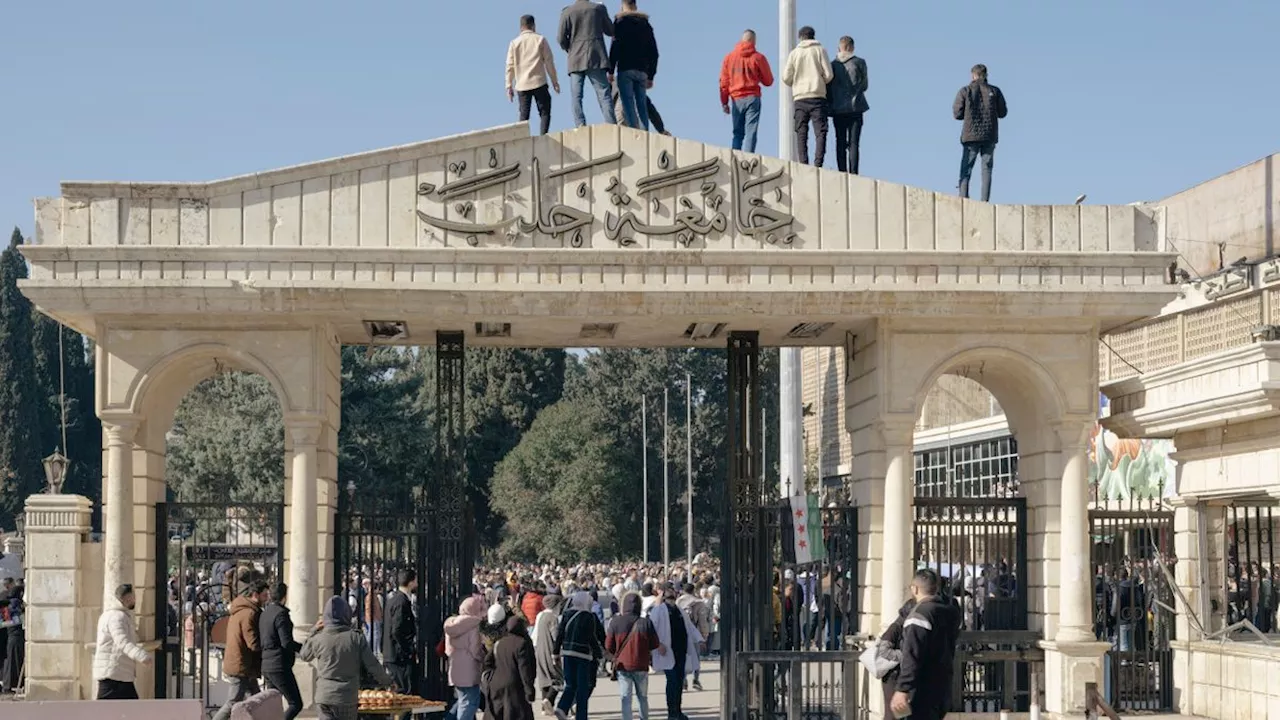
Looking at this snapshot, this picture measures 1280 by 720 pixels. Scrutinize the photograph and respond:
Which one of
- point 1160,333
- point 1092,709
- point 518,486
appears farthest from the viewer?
point 518,486

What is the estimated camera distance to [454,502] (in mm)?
17969

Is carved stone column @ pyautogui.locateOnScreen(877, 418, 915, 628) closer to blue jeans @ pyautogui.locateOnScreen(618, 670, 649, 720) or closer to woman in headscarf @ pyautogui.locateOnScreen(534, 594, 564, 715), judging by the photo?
blue jeans @ pyautogui.locateOnScreen(618, 670, 649, 720)

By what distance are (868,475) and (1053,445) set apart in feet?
6.16

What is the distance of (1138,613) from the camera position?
18.8 metres

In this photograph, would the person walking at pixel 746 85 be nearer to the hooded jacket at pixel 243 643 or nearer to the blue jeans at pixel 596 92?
the blue jeans at pixel 596 92

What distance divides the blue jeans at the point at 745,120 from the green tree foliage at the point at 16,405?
4809cm

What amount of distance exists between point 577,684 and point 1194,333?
45.7 feet

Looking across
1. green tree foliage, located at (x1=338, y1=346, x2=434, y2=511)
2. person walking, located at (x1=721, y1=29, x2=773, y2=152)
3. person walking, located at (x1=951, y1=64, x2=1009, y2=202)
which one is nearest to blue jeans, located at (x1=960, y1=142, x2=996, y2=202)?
person walking, located at (x1=951, y1=64, x2=1009, y2=202)

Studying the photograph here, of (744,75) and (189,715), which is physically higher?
(744,75)

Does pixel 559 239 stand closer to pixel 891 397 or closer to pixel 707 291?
pixel 707 291

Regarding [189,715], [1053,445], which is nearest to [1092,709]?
[1053,445]

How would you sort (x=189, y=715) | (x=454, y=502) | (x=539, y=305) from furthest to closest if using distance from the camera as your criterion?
(x=454, y=502) → (x=539, y=305) → (x=189, y=715)

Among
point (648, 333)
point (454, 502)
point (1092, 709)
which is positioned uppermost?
point (648, 333)

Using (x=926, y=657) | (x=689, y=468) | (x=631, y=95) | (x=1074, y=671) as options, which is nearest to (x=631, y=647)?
(x=1074, y=671)
